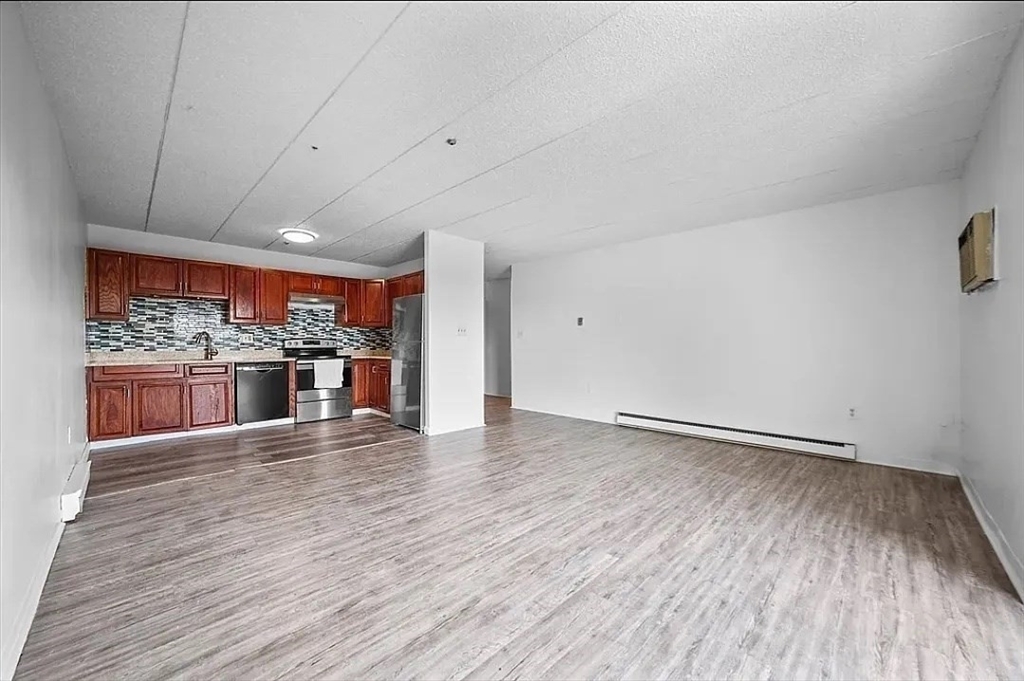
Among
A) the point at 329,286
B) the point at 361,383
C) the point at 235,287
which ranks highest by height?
the point at 329,286

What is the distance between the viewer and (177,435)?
17.1ft

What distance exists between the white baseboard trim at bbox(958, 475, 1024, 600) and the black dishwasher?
22.4ft

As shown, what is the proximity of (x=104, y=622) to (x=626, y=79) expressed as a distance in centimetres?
338

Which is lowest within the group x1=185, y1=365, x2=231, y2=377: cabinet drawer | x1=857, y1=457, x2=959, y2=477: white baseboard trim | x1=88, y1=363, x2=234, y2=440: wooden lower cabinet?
x1=857, y1=457, x2=959, y2=477: white baseboard trim

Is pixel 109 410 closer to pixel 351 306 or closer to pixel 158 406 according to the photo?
pixel 158 406

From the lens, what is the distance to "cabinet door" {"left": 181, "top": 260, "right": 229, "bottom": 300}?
5441 mm

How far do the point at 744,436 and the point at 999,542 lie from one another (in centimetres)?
244

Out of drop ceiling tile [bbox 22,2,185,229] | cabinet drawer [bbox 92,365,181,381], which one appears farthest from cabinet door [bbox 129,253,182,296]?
drop ceiling tile [bbox 22,2,185,229]

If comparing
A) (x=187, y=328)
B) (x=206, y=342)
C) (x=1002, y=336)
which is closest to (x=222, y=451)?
(x=206, y=342)

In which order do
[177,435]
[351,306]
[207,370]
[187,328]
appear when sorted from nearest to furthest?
1. [177,435]
2. [207,370]
3. [187,328]
4. [351,306]

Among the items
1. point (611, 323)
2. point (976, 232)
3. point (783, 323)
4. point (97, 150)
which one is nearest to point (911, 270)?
point (783, 323)

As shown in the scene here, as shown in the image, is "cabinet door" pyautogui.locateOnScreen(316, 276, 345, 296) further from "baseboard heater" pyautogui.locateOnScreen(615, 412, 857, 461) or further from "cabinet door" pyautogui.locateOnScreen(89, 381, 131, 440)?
"baseboard heater" pyautogui.locateOnScreen(615, 412, 857, 461)

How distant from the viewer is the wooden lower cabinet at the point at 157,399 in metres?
4.71

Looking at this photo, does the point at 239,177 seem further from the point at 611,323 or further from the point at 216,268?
the point at 611,323
